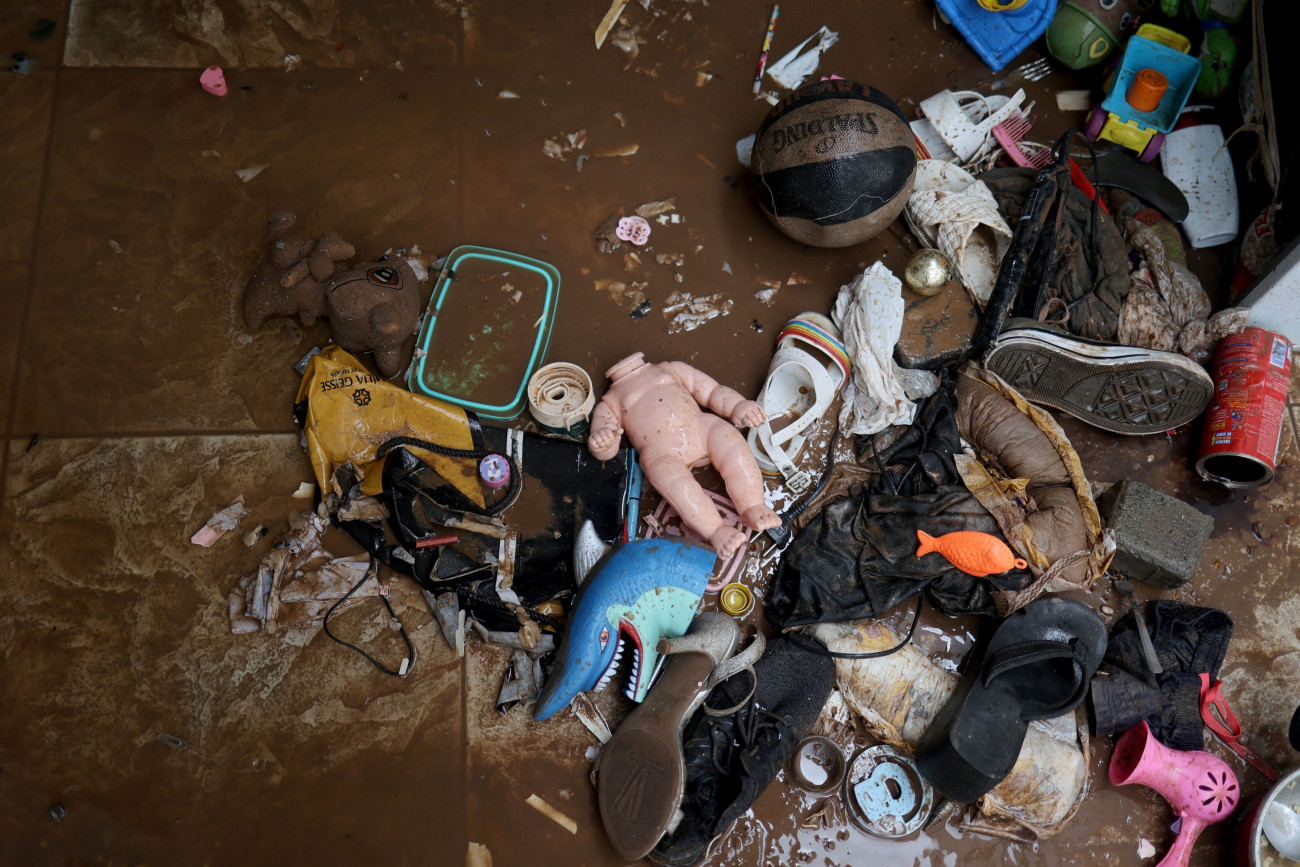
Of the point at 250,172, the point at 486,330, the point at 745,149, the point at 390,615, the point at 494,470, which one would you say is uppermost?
the point at 745,149

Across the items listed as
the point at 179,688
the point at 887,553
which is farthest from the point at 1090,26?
the point at 179,688

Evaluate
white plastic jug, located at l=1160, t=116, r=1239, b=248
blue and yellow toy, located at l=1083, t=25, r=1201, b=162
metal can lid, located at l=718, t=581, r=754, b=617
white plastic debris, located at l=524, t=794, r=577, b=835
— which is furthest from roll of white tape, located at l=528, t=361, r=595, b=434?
white plastic jug, located at l=1160, t=116, r=1239, b=248

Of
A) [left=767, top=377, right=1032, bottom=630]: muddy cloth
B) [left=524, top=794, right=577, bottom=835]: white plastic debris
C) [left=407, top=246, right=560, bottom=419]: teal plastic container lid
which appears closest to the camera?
[left=524, top=794, right=577, bottom=835]: white plastic debris

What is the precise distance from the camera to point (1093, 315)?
117 inches

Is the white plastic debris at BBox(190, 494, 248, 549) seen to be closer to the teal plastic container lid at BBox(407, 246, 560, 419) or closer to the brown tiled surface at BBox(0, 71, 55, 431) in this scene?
the teal plastic container lid at BBox(407, 246, 560, 419)

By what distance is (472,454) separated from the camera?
286 centimetres

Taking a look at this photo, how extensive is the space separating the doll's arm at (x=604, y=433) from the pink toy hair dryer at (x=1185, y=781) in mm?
1951

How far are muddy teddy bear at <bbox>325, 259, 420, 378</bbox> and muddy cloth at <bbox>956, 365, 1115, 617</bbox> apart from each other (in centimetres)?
200

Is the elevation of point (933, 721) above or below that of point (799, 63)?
below

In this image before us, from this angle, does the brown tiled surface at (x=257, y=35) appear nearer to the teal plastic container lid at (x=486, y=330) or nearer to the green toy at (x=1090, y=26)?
the teal plastic container lid at (x=486, y=330)

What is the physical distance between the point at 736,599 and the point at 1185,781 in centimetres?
151

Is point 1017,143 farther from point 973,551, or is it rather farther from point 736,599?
point 736,599

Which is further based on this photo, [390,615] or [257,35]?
[257,35]

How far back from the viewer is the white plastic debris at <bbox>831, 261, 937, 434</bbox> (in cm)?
289
